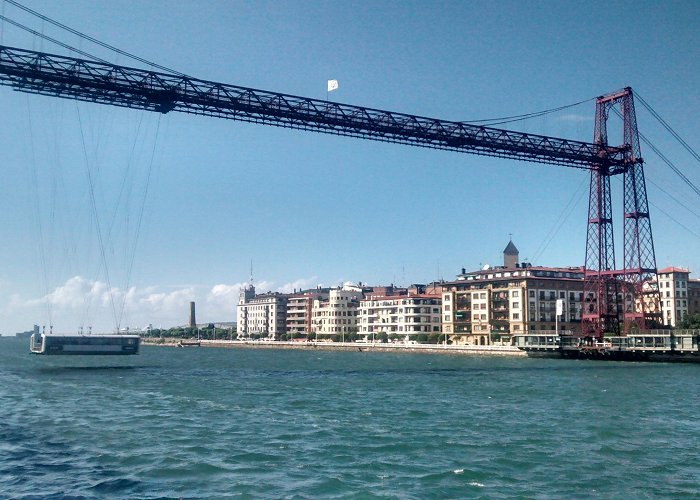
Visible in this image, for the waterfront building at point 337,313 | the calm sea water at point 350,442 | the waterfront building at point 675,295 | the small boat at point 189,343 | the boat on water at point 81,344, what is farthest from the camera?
the small boat at point 189,343

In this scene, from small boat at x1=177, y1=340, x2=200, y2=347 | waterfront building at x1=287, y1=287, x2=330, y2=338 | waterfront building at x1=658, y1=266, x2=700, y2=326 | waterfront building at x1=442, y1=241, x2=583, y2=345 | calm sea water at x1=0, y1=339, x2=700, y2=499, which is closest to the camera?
calm sea water at x1=0, y1=339, x2=700, y2=499

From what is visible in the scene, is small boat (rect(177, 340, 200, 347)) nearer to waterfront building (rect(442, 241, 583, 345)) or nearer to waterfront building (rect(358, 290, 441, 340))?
waterfront building (rect(358, 290, 441, 340))

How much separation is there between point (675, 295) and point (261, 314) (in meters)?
90.8

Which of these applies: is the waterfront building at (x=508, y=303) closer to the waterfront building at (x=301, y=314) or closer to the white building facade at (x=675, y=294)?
the white building facade at (x=675, y=294)

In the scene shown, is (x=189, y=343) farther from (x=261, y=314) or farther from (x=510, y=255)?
(x=510, y=255)

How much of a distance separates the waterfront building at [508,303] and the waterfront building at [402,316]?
533 centimetres

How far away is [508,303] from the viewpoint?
10144cm

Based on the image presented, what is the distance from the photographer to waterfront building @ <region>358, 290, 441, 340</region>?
11712 cm

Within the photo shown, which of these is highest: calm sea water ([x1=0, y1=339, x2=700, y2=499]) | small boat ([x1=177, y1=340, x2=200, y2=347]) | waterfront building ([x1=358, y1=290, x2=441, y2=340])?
waterfront building ([x1=358, y1=290, x2=441, y2=340])

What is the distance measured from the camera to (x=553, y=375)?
49.5 meters

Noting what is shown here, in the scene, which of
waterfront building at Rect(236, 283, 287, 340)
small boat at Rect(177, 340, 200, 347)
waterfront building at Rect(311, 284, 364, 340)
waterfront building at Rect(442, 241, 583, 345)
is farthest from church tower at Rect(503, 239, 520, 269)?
small boat at Rect(177, 340, 200, 347)

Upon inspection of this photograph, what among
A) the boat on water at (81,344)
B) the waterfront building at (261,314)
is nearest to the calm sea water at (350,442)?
the boat on water at (81,344)

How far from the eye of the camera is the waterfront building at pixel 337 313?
13925 centimetres

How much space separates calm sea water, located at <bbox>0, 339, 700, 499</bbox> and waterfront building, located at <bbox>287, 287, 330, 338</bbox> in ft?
369
